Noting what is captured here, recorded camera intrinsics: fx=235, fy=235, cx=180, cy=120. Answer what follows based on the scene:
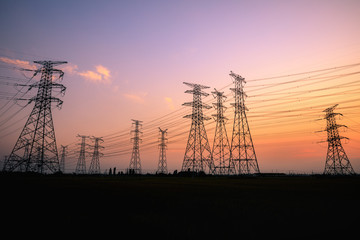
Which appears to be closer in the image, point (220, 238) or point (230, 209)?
point (220, 238)

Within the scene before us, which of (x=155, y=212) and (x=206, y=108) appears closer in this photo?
(x=155, y=212)

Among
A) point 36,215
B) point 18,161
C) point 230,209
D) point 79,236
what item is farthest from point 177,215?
point 18,161

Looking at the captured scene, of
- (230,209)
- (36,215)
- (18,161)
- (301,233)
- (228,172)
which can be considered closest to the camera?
(301,233)

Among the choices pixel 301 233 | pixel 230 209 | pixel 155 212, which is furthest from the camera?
pixel 230 209

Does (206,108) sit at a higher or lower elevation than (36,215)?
higher

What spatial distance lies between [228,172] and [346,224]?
1685 inches

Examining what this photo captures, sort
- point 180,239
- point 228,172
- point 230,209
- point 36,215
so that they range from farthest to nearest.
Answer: point 228,172 → point 230,209 → point 36,215 → point 180,239

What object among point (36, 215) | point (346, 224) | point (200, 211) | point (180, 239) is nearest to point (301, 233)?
point (346, 224)

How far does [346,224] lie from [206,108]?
142 feet

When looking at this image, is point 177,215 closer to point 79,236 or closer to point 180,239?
point 180,239

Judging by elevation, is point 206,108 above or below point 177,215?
above

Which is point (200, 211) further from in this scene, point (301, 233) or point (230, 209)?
point (301, 233)

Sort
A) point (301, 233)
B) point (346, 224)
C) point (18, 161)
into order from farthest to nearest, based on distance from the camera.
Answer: point (18, 161) < point (346, 224) < point (301, 233)

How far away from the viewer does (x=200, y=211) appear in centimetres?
780
